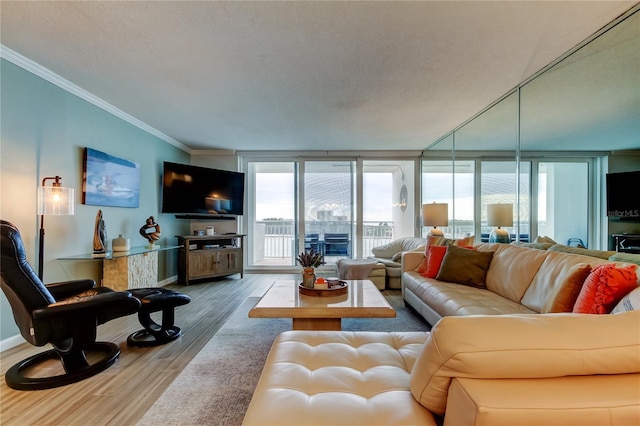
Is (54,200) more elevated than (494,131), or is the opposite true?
(494,131)

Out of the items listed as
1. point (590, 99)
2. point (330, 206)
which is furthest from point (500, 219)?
point (330, 206)

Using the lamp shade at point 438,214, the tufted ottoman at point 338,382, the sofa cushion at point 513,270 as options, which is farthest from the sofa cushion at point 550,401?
the lamp shade at point 438,214

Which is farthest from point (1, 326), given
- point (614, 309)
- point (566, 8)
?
point (566, 8)

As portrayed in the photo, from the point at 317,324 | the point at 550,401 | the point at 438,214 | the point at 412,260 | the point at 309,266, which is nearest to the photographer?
the point at 550,401

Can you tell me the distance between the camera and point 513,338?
29.0 inches

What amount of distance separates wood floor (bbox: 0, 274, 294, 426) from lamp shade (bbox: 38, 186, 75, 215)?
113 centimetres

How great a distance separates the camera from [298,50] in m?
2.21

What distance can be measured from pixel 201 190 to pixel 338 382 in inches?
175

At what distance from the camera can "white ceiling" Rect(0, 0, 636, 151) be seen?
5.88 feet

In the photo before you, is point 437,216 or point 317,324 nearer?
point 317,324

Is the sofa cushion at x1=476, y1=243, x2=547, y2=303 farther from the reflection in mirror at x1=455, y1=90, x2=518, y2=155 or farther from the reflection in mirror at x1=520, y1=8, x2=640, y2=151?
the reflection in mirror at x1=455, y1=90, x2=518, y2=155

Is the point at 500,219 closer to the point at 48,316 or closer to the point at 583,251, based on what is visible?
the point at 583,251

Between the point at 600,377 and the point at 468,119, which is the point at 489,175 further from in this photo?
the point at 600,377

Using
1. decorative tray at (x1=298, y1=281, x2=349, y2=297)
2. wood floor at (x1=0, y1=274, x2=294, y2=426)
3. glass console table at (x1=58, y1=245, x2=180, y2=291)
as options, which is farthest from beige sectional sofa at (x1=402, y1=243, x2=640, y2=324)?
glass console table at (x1=58, y1=245, x2=180, y2=291)
